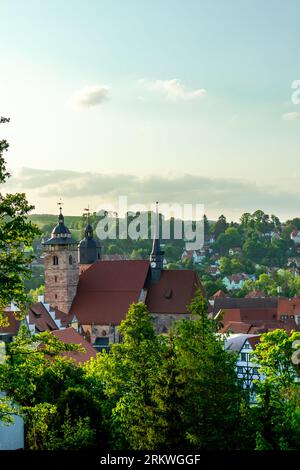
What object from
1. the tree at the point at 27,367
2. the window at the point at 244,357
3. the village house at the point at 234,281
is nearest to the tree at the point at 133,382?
the tree at the point at 27,367

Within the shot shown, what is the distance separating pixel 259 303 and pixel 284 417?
9085 cm

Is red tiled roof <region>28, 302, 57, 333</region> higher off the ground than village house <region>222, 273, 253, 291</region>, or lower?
higher

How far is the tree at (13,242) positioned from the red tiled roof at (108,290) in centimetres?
5627

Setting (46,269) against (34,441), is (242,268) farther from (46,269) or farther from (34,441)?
(34,441)

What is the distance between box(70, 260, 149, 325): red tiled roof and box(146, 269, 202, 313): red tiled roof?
4.50 ft

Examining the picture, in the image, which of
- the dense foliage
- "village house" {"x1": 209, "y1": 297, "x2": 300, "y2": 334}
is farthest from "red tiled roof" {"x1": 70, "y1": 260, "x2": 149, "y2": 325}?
the dense foliage

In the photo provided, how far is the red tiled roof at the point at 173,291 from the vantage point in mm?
72125

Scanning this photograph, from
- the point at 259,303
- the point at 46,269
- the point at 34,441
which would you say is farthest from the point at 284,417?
the point at 259,303

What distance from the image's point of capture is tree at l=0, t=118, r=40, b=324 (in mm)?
15047

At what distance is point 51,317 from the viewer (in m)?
67.4

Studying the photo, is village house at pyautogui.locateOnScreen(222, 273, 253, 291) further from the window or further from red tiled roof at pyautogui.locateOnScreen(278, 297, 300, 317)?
the window

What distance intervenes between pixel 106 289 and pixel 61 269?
15.6 feet

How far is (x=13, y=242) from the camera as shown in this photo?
15.4 m

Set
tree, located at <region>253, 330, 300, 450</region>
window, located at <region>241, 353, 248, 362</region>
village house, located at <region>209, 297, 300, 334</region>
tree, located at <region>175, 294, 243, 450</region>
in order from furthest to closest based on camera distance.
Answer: village house, located at <region>209, 297, 300, 334</region> → window, located at <region>241, 353, 248, 362</region> → tree, located at <region>253, 330, 300, 450</region> → tree, located at <region>175, 294, 243, 450</region>
